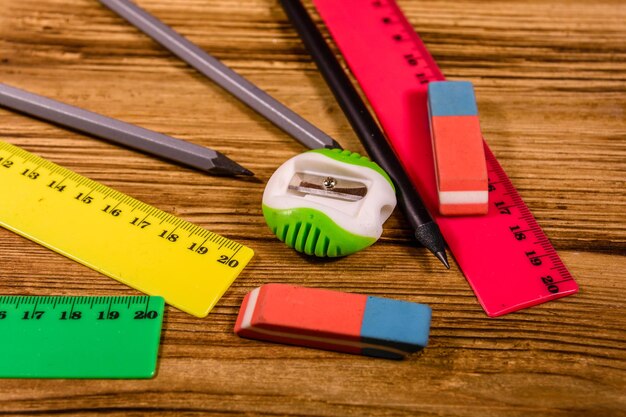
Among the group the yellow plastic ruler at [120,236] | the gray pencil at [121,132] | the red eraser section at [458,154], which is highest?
the red eraser section at [458,154]

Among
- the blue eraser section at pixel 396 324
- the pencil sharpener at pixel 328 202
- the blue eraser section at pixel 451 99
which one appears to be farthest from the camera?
the blue eraser section at pixel 451 99

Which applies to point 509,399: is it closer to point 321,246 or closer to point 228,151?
point 321,246

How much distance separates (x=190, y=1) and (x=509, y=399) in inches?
37.1

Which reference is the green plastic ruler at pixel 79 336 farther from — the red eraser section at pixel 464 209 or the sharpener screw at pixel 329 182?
the red eraser section at pixel 464 209

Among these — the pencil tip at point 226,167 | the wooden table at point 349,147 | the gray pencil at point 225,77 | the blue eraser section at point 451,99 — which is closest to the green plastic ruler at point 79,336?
the wooden table at point 349,147

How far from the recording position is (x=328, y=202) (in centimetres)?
95

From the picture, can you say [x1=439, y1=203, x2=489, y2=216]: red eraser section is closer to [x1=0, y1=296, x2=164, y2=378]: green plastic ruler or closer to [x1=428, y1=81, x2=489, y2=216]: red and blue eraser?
[x1=428, y1=81, x2=489, y2=216]: red and blue eraser

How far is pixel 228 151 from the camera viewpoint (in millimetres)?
1114

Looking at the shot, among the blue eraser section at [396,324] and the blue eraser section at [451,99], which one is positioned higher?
the blue eraser section at [451,99]

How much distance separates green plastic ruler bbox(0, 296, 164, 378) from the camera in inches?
33.1

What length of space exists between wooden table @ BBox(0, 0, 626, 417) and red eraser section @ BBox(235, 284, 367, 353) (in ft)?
0.09

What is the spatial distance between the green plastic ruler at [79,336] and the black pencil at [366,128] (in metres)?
0.37

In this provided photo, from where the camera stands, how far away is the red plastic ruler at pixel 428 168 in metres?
0.93

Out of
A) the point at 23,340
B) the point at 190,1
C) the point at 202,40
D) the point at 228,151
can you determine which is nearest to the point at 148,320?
the point at 23,340
